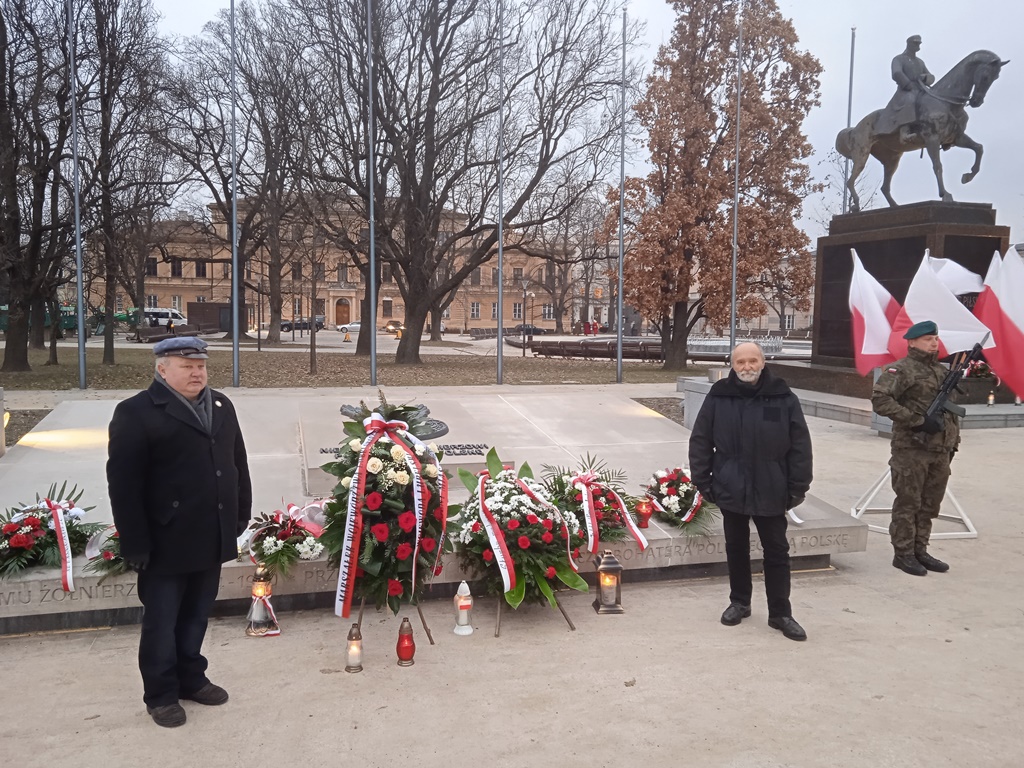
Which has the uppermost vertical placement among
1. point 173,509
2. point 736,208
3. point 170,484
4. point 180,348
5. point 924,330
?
point 736,208

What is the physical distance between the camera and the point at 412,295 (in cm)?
2644

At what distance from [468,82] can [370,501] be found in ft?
74.7

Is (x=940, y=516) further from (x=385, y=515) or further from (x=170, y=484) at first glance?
(x=170, y=484)

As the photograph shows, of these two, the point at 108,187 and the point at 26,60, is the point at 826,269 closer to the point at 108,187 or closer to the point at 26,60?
the point at 108,187

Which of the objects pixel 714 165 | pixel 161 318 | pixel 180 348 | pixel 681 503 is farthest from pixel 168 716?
pixel 161 318

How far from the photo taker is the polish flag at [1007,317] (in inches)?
263

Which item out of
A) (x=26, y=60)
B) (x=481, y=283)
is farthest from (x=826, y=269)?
(x=481, y=283)

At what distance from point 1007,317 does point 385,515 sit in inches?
224

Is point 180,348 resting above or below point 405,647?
above

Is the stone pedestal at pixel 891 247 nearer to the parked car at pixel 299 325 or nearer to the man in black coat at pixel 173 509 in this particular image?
the man in black coat at pixel 173 509

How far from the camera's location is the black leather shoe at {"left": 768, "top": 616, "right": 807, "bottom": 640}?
4766 mm

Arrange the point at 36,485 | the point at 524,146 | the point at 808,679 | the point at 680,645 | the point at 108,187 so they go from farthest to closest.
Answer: the point at 524,146
the point at 108,187
the point at 36,485
the point at 680,645
the point at 808,679

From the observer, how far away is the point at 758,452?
4734 millimetres

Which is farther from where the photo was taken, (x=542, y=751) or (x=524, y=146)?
(x=524, y=146)
